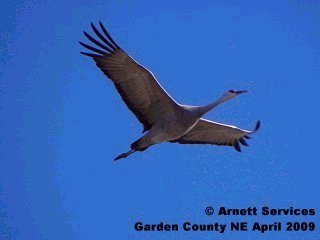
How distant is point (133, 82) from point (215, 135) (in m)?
2.30

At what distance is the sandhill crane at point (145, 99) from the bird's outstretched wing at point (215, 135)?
25.3 inches

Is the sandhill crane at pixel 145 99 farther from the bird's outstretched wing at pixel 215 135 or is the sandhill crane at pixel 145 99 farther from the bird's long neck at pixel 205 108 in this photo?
the bird's outstretched wing at pixel 215 135

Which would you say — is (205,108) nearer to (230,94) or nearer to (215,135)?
(230,94)

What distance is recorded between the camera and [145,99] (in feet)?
42.0

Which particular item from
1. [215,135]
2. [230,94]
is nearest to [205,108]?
[230,94]

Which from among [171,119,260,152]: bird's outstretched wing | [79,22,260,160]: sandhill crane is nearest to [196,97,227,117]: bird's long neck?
[79,22,260,160]: sandhill crane

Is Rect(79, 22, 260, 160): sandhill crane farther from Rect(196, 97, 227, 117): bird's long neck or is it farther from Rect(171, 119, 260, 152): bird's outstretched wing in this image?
Rect(171, 119, 260, 152): bird's outstretched wing

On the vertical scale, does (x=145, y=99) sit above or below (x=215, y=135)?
above

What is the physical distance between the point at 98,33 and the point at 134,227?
3.53m

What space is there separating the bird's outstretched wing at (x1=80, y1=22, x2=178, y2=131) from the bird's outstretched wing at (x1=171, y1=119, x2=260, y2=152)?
39.8 inches

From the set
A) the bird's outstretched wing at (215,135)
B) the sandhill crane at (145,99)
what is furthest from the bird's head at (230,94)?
the bird's outstretched wing at (215,135)

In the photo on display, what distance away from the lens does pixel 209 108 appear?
12648mm

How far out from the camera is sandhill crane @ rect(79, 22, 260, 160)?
12352mm

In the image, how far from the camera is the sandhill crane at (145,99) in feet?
40.5
